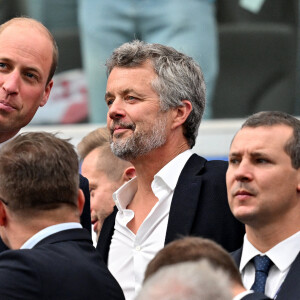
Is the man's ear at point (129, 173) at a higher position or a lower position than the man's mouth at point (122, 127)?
lower

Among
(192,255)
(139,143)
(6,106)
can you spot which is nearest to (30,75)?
(6,106)

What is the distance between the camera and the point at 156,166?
407cm

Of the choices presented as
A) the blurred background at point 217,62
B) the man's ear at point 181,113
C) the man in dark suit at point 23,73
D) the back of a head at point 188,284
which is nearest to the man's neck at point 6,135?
the man in dark suit at point 23,73

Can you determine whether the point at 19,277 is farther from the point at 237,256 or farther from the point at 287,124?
the point at 287,124

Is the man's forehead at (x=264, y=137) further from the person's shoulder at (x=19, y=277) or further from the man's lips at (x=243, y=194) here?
the person's shoulder at (x=19, y=277)

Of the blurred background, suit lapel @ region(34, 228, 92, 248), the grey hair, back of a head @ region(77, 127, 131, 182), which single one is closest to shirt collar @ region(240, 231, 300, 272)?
suit lapel @ region(34, 228, 92, 248)

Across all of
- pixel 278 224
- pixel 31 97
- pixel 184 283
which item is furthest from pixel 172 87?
pixel 184 283

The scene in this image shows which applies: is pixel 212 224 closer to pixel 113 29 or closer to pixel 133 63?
pixel 133 63

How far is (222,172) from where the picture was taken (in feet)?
13.0

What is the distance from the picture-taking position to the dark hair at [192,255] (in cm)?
233

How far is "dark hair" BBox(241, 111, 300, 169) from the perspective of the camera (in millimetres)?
3510

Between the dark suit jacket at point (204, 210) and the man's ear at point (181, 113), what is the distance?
0.72 feet

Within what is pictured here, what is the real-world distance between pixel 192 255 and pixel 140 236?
5.11 feet

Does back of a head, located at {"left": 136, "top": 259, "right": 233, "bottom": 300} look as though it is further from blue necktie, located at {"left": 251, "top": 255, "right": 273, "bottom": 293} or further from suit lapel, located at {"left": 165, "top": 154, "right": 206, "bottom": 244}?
suit lapel, located at {"left": 165, "top": 154, "right": 206, "bottom": 244}
